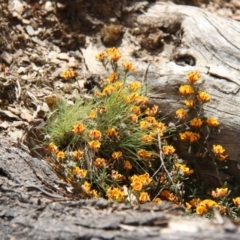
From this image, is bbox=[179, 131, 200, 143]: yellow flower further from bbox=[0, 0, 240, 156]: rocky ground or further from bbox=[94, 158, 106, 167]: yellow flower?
bbox=[0, 0, 240, 156]: rocky ground

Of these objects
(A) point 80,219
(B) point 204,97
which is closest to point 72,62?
(B) point 204,97

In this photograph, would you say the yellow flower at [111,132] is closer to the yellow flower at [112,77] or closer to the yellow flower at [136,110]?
the yellow flower at [136,110]

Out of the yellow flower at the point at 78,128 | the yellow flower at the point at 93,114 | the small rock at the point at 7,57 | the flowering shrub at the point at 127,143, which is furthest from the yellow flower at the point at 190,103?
the small rock at the point at 7,57

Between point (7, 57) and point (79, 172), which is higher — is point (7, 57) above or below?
above

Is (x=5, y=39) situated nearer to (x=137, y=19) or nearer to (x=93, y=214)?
(x=137, y=19)

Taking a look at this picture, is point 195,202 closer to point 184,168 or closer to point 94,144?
point 184,168

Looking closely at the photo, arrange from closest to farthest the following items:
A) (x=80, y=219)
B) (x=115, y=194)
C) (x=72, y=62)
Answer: (x=80, y=219) < (x=115, y=194) < (x=72, y=62)

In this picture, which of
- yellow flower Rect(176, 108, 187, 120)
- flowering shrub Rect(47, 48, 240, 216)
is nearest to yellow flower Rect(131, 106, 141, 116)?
flowering shrub Rect(47, 48, 240, 216)
